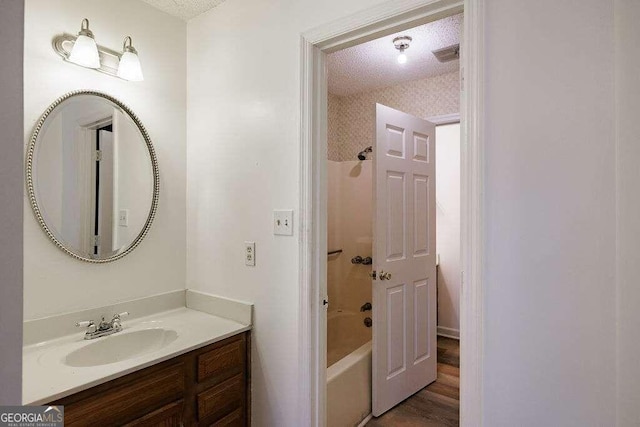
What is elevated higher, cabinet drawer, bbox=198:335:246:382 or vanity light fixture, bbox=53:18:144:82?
vanity light fixture, bbox=53:18:144:82

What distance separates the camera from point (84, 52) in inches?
57.0

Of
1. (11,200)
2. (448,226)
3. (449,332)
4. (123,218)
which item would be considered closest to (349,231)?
(448,226)

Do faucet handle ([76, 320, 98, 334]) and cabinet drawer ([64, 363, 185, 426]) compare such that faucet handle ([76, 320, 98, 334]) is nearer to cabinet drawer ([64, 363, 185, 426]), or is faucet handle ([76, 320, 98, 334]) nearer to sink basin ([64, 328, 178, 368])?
sink basin ([64, 328, 178, 368])

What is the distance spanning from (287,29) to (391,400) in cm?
230

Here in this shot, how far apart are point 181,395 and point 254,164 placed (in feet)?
3.56

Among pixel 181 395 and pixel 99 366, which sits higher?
pixel 99 366

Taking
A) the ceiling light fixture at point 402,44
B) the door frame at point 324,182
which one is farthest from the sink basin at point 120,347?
the ceiling light fixture at point 402,44

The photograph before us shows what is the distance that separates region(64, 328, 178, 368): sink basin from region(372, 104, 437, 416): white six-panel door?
1.23 metres

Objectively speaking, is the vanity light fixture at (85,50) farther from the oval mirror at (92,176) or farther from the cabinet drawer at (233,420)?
the cabinet drawer at (233,420)

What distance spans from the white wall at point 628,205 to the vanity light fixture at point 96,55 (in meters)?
1.89

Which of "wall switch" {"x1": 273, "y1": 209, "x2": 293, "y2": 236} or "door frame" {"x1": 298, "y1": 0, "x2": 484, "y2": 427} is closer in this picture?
"door frame" {"x1": 298, "y1": 0, "x2": 484, "y2": 427}

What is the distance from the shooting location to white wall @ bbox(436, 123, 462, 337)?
3.51 m

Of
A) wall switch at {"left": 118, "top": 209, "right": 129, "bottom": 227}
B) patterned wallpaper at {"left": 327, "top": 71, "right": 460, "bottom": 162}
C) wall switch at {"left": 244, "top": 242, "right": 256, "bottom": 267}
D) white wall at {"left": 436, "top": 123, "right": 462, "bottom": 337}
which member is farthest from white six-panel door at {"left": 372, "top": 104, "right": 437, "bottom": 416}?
wall switch at {"left": 118, "top": 209, "right": 129, "bottom": 227}

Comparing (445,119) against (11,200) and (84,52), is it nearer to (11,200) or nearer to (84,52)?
(84,52)
